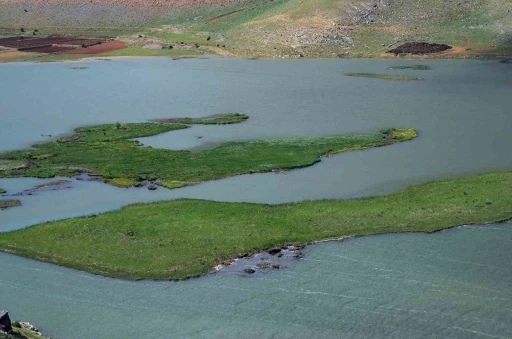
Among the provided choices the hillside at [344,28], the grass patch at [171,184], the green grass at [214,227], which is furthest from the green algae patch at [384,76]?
the grass patch at [171,184]

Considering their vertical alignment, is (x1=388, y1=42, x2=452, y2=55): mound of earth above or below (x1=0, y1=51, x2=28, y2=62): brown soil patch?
below

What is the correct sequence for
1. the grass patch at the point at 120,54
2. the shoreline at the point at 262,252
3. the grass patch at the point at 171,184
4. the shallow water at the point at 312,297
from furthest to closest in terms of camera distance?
the grass patch at the point at 120,54 < the grass patch at the point at 171,184 < the shoreline at the point at 262,252 < the shallow water at the point at 312,297

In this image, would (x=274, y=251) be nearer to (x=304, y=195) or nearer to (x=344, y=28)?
(x=304, y=195)

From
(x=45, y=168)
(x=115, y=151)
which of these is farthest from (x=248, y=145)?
(x=45, y=168)

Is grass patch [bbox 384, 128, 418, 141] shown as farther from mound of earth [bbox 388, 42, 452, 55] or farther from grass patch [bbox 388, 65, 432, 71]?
mound of earth [bbox 388, 42, 452, 55]

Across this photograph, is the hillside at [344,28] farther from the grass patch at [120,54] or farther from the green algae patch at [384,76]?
the green algae patch at [384,76]

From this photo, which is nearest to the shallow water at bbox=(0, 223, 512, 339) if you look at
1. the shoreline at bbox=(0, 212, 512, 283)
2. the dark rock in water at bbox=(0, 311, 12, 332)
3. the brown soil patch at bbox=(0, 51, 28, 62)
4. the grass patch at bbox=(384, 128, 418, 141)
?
the shoreline at bbox=(0, 212, 512, 283)

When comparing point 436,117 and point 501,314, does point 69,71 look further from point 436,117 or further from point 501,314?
point 501,314
